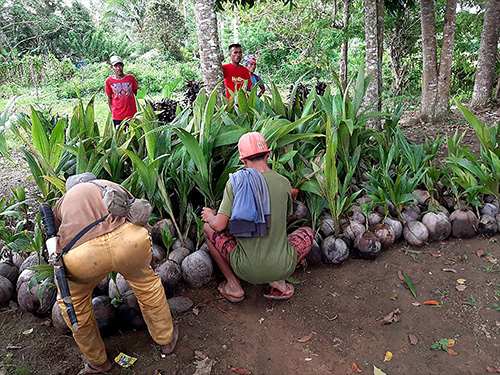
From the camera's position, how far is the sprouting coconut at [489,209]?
2559mm

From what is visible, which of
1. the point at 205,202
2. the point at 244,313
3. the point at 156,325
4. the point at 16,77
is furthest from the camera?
the point at 16,77

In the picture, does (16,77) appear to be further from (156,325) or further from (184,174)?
(156,325)

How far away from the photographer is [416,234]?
2.42 m

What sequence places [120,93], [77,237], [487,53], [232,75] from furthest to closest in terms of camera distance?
[487,53], [120,93], [232,75], [77,237]

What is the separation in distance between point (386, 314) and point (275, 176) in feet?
3.07

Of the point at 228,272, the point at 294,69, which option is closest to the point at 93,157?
the point at 228,272

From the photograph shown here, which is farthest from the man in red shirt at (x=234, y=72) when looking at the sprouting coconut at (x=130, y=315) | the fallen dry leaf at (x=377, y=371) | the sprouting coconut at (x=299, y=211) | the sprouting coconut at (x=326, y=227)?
the fallen dry leaf at (x=377, y=371)

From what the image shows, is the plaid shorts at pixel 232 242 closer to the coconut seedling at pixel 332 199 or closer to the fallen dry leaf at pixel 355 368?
the coconut seedling at pixel 332 199

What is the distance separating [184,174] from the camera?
230 centimetres

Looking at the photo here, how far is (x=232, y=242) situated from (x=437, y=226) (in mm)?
1447

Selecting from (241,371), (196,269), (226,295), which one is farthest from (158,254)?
(241,371)

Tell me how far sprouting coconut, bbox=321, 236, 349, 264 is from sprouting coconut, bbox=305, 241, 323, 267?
4 cm

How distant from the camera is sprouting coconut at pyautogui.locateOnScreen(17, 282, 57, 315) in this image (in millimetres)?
1897

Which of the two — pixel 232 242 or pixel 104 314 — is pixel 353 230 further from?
pixel 104 314
